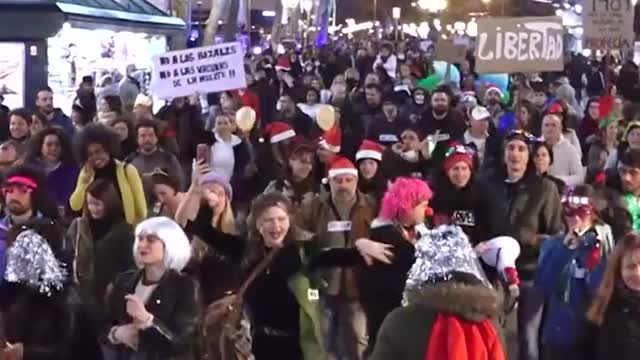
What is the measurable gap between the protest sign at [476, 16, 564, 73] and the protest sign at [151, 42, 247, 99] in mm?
2479

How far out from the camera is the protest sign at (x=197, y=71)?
12344mm

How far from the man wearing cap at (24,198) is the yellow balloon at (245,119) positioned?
16.4 feet

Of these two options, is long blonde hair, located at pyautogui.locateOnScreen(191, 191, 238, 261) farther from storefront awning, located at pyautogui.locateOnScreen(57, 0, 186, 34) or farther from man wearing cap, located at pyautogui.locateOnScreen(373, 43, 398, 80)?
man wearing cap, located at pyautogui.locateOnScreen(373, 43, 398, 80)

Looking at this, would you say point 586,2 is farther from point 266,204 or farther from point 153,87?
point 266,204

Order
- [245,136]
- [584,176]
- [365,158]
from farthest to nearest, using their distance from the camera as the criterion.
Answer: [245,136] → [584,176] → [365,158]

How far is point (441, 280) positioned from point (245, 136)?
24.8 feet

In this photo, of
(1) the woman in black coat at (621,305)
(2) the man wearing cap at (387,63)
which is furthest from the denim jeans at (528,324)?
(2) the man wearing cap at (387,63)

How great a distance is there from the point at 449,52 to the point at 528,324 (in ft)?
41.4

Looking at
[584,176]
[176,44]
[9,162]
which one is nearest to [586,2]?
[584,176]

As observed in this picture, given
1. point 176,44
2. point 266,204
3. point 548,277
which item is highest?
point 176,44

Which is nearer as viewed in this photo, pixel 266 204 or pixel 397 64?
pixel 266 204

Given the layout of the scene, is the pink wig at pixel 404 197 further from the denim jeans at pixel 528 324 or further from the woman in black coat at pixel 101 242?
the woman in black coat at pixel 101 242

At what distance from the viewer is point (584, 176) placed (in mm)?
10445

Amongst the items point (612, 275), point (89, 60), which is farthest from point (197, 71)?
point (612, 275)
